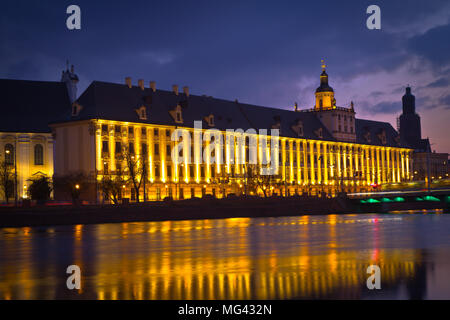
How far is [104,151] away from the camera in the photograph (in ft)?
346

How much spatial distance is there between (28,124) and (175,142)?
1007 inches

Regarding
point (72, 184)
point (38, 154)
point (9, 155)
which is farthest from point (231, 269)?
point (38, 154)

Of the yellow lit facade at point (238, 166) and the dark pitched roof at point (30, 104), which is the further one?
the dark pitched roof at point (30, 104)

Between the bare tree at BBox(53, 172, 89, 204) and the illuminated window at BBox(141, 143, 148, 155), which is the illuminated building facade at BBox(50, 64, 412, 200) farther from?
the bare tree at BBox(53, 172, 89, 204)

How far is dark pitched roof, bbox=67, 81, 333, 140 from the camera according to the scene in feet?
355

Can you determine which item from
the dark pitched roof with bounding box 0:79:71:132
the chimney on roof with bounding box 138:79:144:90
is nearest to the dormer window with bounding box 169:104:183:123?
the chimney on roof with bounding box 138:79:144:90

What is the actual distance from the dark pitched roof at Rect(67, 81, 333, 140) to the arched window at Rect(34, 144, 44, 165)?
1454 cm

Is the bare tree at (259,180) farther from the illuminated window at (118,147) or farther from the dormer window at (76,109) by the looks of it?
the dormer window at (76,109)

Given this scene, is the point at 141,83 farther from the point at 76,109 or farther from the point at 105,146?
the point at 105,146

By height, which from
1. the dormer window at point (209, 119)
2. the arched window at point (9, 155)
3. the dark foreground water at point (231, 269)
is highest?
the dormer window at point (209, 119)

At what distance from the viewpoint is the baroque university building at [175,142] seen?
4193 inches

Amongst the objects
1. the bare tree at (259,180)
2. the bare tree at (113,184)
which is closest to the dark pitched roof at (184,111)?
the bare tree at (259,180)

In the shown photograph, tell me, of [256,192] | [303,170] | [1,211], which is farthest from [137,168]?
[303,170]
